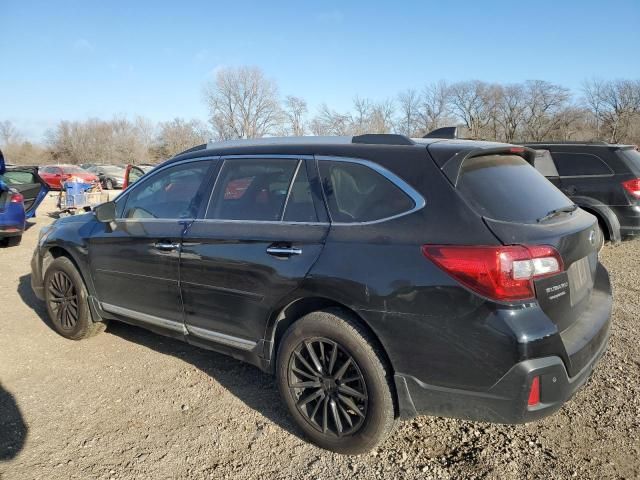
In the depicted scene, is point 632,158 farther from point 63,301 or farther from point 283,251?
point 63,301

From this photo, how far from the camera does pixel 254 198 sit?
124 inches

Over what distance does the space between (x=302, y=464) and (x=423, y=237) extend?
1.42 meters

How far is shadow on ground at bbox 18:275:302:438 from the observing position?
10.6 ft

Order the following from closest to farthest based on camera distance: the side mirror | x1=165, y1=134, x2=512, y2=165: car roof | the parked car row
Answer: x1=165, y1=134, x2=512, y2=165: car roof, the side mirror, the parked car row

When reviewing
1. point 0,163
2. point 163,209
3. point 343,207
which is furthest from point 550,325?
point 0,163

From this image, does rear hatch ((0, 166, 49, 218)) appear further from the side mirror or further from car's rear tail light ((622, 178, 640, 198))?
car's rear tail light ((622, 178, 640, 198))

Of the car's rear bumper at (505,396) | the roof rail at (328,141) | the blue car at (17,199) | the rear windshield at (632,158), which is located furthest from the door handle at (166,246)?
the rear windshield at (632,158)

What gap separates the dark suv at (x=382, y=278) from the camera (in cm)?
223

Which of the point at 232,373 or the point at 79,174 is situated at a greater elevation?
the point at 79,174

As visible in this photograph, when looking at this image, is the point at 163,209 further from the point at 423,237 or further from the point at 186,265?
the point at 423,237

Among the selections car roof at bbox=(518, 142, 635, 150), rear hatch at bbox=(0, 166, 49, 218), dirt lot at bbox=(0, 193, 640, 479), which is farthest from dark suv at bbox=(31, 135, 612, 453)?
rear hatch at bbox=(0, 166, 49, 218)

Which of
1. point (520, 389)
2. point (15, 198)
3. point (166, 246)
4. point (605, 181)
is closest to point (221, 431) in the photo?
point (166, 246)

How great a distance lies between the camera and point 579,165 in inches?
300

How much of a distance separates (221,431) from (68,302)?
230 centimetres
